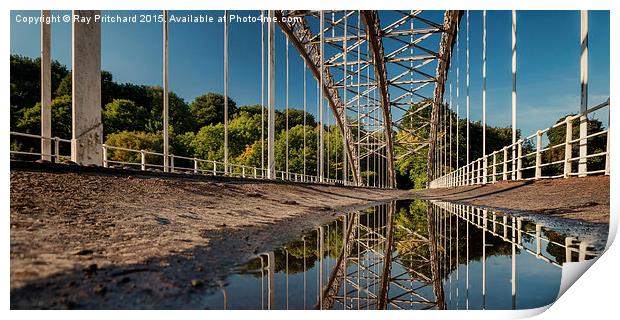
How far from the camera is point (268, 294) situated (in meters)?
1.59

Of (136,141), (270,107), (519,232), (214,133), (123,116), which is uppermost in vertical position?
(123,116)

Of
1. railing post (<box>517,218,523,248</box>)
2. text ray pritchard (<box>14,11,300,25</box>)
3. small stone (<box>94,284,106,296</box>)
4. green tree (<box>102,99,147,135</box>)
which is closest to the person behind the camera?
small stone (<box>94,284,106,296</box>)

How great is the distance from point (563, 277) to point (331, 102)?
81.8 feet

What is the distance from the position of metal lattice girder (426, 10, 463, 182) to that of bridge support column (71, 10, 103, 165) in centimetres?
1772

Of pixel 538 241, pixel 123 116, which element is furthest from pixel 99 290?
pixel 123 116

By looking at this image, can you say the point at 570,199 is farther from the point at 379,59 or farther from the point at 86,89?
the point at 379,59

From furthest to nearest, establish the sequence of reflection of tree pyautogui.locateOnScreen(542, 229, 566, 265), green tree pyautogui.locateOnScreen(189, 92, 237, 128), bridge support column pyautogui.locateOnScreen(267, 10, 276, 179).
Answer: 1. green tree pyautogui.locateOnScreen(189, 92, 237, 128)
2. bridge support column pyautogui.locateOnScreen(267, 10, 276, 179)
3. reflection of tree pyautogui.locateOnScreen(542, 229, 566, 265)

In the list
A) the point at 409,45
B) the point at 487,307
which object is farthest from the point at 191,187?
the point at 409,45

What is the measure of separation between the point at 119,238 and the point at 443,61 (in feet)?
79.5

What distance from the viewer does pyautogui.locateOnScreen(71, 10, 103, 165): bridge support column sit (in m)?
4.94

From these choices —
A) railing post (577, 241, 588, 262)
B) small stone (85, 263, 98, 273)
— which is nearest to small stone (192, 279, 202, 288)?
small stone (85, 263, 98, 273)

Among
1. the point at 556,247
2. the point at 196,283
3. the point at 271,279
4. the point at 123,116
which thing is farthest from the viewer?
the point at 123,116

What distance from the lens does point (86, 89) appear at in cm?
511

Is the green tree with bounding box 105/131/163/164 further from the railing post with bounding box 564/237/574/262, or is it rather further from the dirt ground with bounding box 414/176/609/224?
the railing post with bounding box 564/237/574/262
